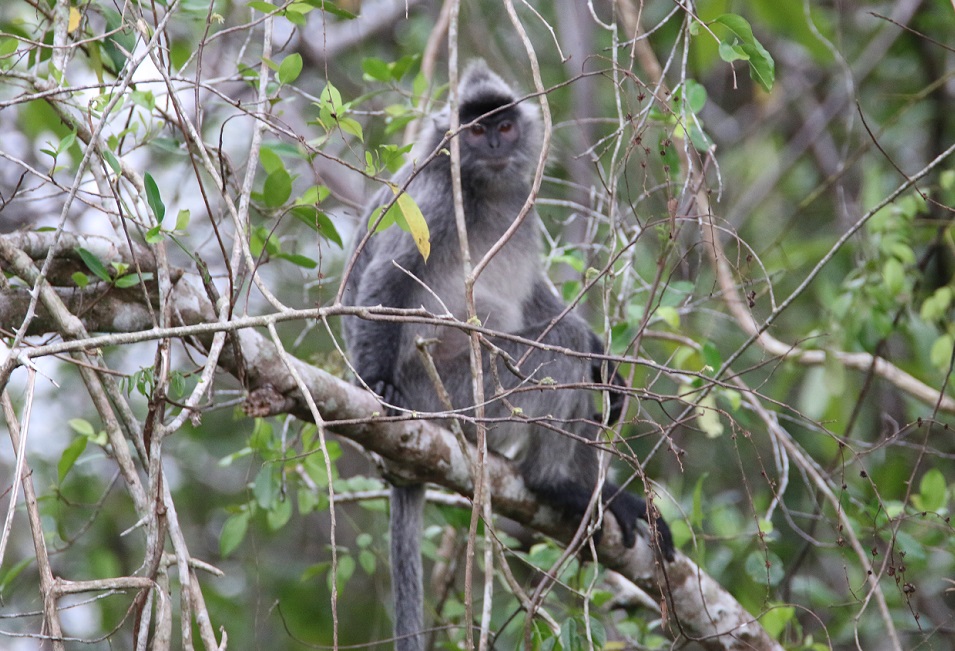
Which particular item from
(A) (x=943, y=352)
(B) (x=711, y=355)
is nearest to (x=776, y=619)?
(B) (x=711, y=355)

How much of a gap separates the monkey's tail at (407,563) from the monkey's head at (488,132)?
1.64m

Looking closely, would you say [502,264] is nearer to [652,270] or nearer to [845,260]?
[652,270]

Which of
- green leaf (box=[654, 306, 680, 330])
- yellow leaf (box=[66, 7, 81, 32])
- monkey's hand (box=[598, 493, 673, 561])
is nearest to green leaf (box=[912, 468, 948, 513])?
monkey's hand (box=[598, 493, 673, 561])

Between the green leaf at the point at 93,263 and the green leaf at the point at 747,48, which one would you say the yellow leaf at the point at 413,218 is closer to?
the green leaf at the point at 93,263

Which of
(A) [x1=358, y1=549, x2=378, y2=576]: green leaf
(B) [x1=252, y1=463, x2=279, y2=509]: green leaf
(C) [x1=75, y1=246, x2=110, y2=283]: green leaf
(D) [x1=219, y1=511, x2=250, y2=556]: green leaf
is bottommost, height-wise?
(A) [x1=358, y1=549, x2=378, y2=576]: green leaf

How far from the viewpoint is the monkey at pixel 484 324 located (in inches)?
162

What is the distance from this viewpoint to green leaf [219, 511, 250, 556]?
400cm

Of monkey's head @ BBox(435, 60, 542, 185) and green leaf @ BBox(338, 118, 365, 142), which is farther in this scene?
monkey's head @ BBox(435, 60, 542, 185)

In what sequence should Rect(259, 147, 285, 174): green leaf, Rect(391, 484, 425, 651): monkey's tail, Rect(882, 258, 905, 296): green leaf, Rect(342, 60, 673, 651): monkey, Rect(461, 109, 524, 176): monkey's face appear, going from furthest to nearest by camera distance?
Rect(461, 109, 524, 176): monkey's face, Rect(882, 258, 905, 296): green leaf, Rect(342, 60, 673, 651): monkey, Rect(391, 484, 425, 651): monkey's tail, Rect(259, 147, 285, 174): green leaf

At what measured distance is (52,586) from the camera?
234cm

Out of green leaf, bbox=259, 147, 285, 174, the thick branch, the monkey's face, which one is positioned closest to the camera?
the thick branch

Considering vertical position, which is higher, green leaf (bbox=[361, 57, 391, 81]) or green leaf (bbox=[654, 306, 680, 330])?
green leaf (bbox=[361, 57, 391, 81])

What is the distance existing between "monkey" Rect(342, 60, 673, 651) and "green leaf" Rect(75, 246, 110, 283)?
128 cm

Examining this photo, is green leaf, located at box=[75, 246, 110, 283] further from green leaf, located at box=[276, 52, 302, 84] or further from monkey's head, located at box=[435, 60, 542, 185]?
monkey's head, located at box=[435, 60, 542, 185]
